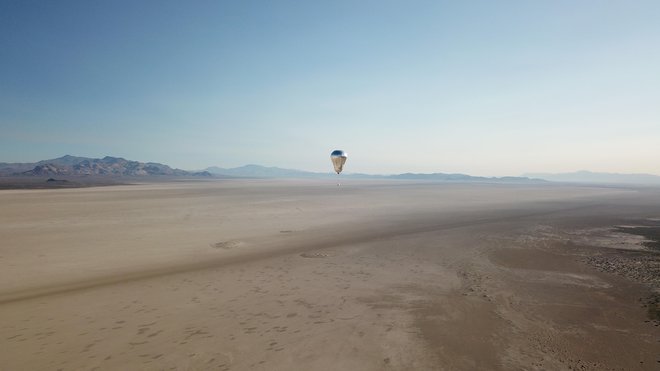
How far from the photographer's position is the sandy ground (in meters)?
7.51

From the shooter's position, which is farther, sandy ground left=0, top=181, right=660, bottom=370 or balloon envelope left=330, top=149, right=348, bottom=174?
balloon envelope left=330, top=149, right=348, bottom=174

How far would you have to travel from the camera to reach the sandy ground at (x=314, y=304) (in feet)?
24.6

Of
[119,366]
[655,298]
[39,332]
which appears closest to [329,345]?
[119,366]

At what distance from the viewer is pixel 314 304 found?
10.6 m

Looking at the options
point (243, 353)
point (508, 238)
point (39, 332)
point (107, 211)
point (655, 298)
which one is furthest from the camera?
point (107, 211)

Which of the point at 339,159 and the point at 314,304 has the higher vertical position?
the point at 339,159

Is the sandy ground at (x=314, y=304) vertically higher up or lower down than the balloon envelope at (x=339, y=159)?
lower down

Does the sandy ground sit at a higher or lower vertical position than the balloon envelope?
lower

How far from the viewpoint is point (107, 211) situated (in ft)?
104

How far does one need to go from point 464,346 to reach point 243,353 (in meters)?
5.23

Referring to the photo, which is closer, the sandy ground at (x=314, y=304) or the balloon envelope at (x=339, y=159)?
the sandy ground at (x=314, y=304)

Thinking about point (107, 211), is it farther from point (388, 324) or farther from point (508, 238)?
point (508, 238)

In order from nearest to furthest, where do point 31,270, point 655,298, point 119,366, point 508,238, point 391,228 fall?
1. point 119,366
2. point 655,298
3. point 31,270
4. point 508,238
5. point 391,228

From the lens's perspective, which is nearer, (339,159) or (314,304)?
(314,304)
